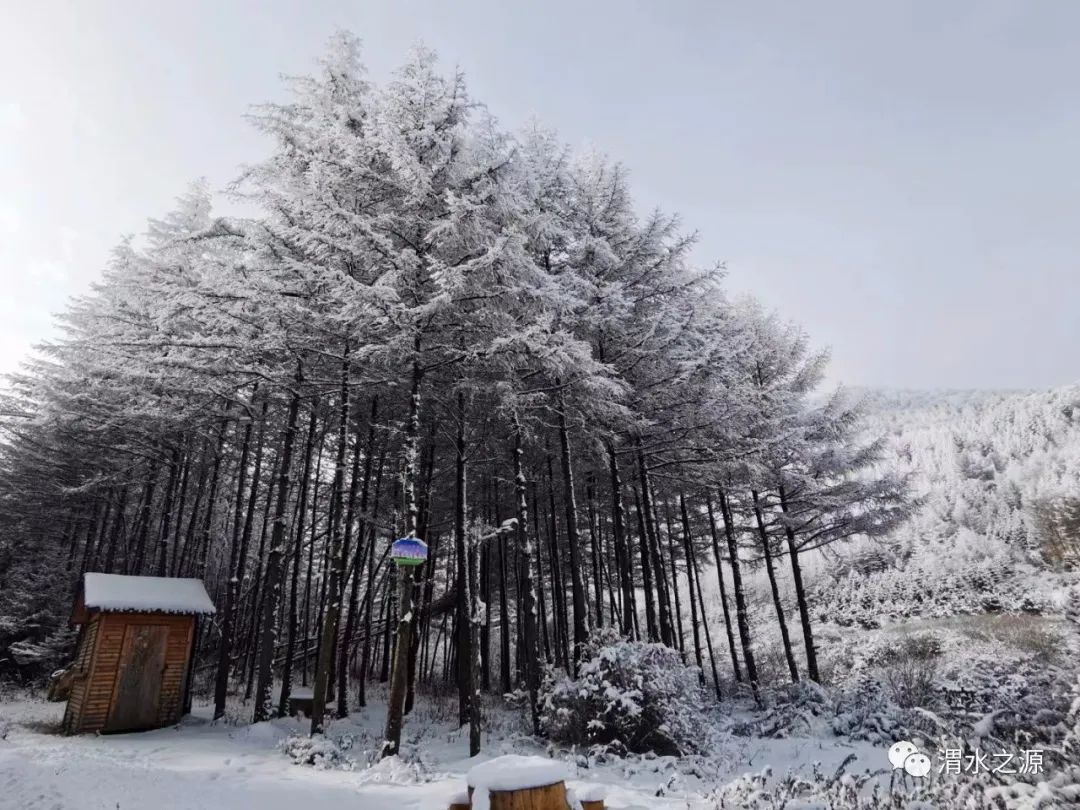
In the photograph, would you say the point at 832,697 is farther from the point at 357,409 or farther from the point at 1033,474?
the point at 1033,474

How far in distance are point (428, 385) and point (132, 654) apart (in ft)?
31.4

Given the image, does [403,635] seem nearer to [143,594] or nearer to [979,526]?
[143,594]

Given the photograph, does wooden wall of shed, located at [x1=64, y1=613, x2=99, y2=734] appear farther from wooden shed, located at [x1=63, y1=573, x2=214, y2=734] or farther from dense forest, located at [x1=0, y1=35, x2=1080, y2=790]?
dense forest, located at [x1=0, y1=35, x2=1080, y2=790]

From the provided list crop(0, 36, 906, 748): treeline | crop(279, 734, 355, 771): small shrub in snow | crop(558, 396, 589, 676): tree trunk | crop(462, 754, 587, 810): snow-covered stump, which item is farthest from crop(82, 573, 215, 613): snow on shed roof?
crop(462, 754, 587, 810): snow-covered stump

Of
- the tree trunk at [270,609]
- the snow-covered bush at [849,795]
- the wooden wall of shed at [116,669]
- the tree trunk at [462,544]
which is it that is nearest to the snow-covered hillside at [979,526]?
the snow-covered bush at [849,795]

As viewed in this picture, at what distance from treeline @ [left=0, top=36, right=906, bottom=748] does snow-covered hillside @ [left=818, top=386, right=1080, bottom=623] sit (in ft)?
21.4

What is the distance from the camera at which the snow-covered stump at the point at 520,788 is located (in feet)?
11.1

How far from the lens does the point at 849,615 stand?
121ft

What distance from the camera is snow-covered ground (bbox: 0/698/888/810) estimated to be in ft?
21.7

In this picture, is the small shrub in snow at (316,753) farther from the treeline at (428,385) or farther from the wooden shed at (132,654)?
the wooden shed at (132,654)

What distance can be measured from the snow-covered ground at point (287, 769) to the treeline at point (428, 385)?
1.07m

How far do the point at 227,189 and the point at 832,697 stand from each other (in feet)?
57.3

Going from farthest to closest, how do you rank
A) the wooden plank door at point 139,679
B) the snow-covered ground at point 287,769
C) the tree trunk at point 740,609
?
the tree trunk at point 740,609 → the wooden plank door at point 139,679 → the snow-covered ground at point 287,769

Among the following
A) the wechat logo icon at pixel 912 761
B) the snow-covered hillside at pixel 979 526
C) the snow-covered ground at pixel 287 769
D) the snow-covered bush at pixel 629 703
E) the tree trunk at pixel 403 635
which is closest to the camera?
the wechat logo icon at pixel 912 761
